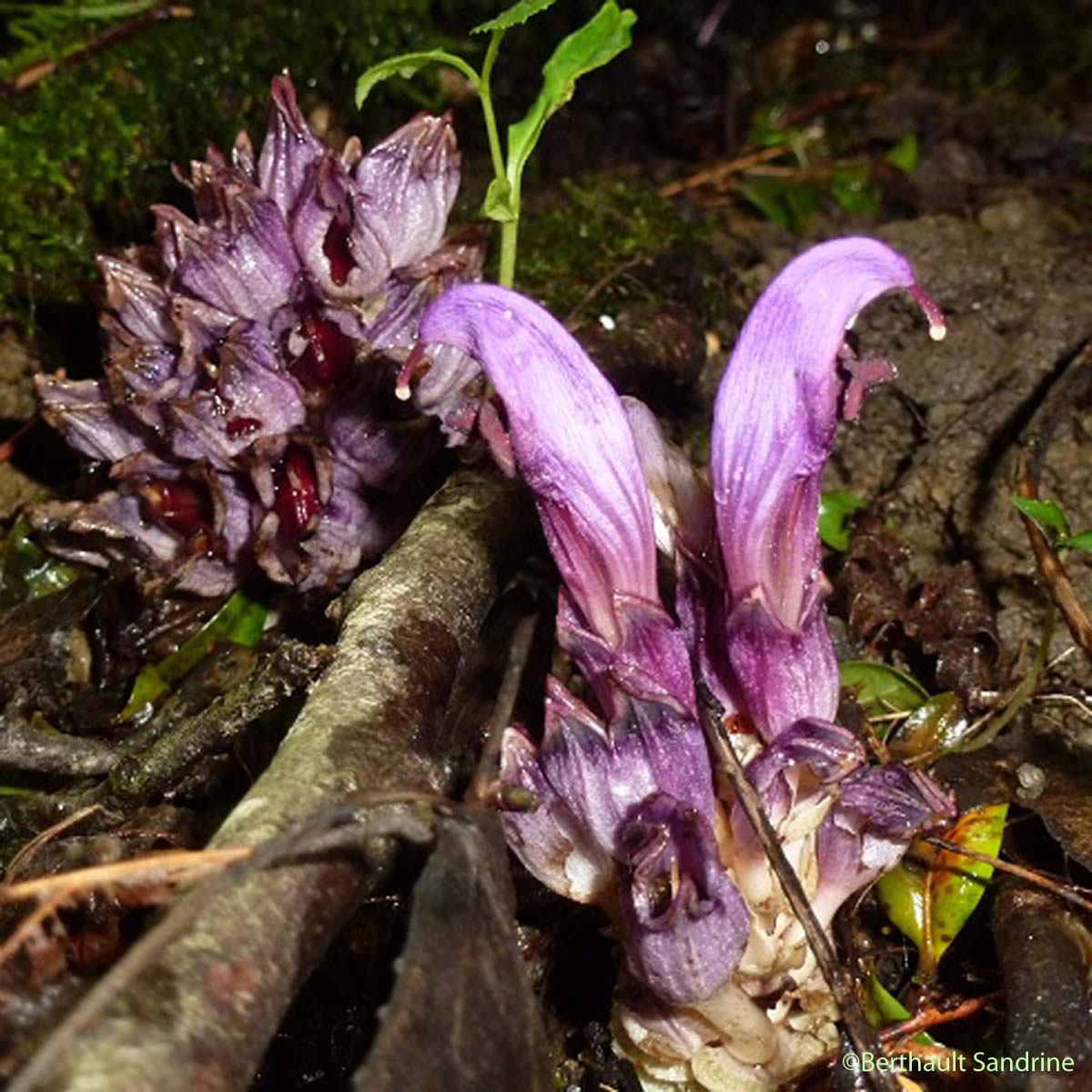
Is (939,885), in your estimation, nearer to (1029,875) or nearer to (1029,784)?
(1029,875)

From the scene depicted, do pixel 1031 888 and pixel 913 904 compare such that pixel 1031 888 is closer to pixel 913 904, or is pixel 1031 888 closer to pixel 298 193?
pixel 913 904

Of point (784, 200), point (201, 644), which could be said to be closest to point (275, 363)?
point (201, 644)

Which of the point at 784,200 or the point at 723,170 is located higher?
the point at 723,170

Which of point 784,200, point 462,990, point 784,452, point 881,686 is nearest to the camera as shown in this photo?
point 462,990

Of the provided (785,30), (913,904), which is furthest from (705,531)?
(785,30)

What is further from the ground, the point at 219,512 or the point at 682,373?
the point at 219,512

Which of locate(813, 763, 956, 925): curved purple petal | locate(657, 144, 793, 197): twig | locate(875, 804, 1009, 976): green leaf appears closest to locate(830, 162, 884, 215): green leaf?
locate(657, 144, 793, 197): twig
